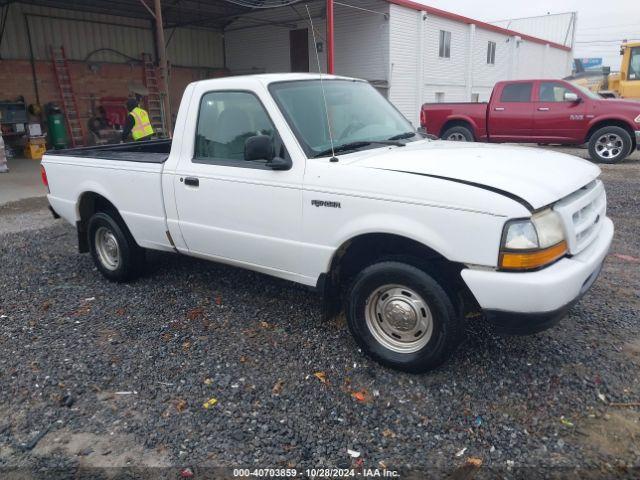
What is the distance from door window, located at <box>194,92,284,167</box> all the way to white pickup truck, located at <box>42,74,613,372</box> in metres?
0.01

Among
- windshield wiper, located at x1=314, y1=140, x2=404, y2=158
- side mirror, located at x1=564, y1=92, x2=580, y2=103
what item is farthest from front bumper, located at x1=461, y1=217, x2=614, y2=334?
side mirror, located at x1=564, y1=92, x2=580, y2=103

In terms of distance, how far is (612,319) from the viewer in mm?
4031

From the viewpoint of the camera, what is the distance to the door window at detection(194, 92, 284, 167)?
3.84m

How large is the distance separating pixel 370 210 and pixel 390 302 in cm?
62

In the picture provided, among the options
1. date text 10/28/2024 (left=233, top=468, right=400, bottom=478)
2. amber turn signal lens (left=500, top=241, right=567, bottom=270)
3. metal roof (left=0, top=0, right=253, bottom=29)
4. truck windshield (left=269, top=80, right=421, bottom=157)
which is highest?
metal roof (left=0, top=0, right=253, bottom=29)

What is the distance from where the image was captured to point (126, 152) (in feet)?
16.8

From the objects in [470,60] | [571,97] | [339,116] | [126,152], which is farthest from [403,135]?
[470,60]

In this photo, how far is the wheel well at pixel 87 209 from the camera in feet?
17.2

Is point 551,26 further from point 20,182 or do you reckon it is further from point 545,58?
point 20,182

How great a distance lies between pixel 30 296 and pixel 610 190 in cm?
875

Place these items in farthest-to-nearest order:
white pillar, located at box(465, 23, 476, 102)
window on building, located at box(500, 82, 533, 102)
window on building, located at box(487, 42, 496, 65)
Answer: window on building, located at box(487, 42, 496, 65) < white pillar, located at box(465, 23, 476, 102) < window on building, located at box(500, 82, 533, 102)

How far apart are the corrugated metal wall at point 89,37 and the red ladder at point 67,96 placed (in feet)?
1.11

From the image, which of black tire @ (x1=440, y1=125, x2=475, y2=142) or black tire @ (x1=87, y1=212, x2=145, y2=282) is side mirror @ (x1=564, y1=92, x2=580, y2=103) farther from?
black tire @ (x1=87, y1=212, x2=145, y2=282)

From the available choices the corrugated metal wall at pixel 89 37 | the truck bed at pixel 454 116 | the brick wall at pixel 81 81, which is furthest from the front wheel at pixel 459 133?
the corrugated metal wall at pixel 89 37
